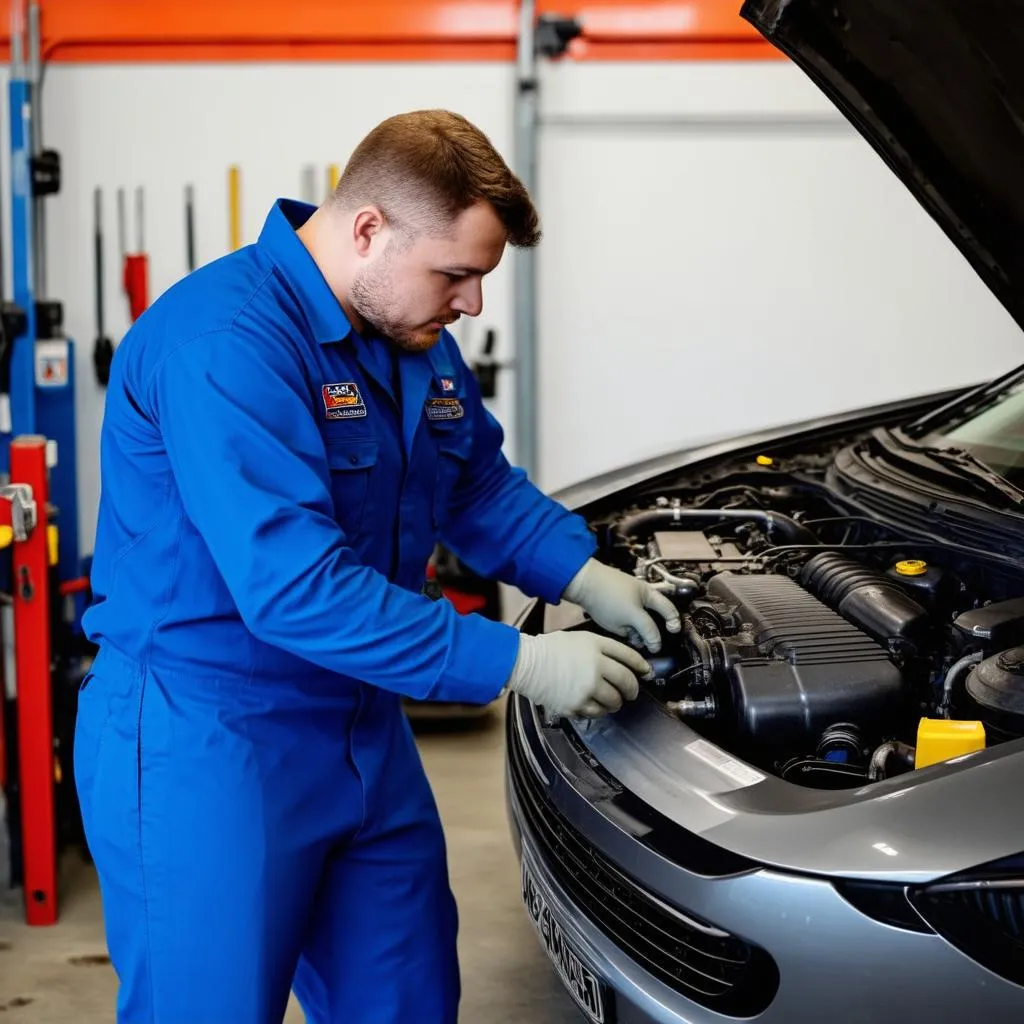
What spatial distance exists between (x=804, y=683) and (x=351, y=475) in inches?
26.0

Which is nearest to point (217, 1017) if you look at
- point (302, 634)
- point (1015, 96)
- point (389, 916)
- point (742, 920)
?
point (389, 916)

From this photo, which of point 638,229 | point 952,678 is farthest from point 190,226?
point 952,678

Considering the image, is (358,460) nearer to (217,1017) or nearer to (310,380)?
(310,380)

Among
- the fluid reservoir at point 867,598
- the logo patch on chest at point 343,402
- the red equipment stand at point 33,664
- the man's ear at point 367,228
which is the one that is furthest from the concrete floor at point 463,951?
the man's ear at point 367,228

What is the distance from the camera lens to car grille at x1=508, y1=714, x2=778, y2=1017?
4.56ft

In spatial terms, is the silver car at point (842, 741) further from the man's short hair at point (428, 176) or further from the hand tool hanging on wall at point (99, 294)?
the hand tool hanging on wall at point (99, 294)

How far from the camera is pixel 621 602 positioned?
6.34 feet

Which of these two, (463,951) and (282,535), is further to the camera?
(463,951)

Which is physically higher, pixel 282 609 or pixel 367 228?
pixel 367 228

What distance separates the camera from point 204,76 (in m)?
4.61

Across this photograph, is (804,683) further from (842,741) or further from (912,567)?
(912,567)

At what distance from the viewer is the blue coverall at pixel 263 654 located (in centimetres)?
144

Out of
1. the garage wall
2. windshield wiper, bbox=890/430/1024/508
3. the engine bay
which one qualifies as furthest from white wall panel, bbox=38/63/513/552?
the engine bay

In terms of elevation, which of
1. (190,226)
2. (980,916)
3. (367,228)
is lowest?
(980,916)
